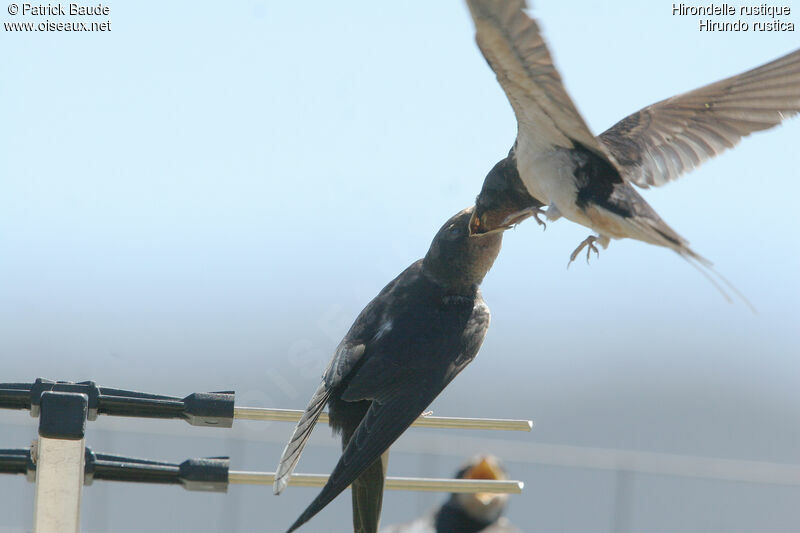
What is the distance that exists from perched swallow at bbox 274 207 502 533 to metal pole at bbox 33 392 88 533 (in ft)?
1.87

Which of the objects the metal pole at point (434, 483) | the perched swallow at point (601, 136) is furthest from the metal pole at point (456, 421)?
the perched swallow at point (601, 136)

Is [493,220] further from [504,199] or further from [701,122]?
[701,122]

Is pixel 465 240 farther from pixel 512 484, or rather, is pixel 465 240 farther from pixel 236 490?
pixel 236 490

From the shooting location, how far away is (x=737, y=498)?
5660 mm

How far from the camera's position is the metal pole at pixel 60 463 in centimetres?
170

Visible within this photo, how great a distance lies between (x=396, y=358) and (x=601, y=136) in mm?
972

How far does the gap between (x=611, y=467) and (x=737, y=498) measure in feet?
2.51

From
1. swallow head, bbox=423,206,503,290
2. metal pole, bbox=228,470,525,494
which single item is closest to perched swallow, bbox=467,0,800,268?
swallow head, bbox=423,206,503,290

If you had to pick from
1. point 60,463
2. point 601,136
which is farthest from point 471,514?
point 60,463

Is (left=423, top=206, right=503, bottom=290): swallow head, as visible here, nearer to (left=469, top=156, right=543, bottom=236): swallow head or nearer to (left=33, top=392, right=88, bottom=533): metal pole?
(left=469, top=156, right=543, bottom=236): swallow head

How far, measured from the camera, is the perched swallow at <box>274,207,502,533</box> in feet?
8.06

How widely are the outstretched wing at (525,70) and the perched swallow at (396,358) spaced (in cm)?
60

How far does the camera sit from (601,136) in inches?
121

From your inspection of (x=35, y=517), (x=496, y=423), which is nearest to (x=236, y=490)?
(x=496, y=423)
